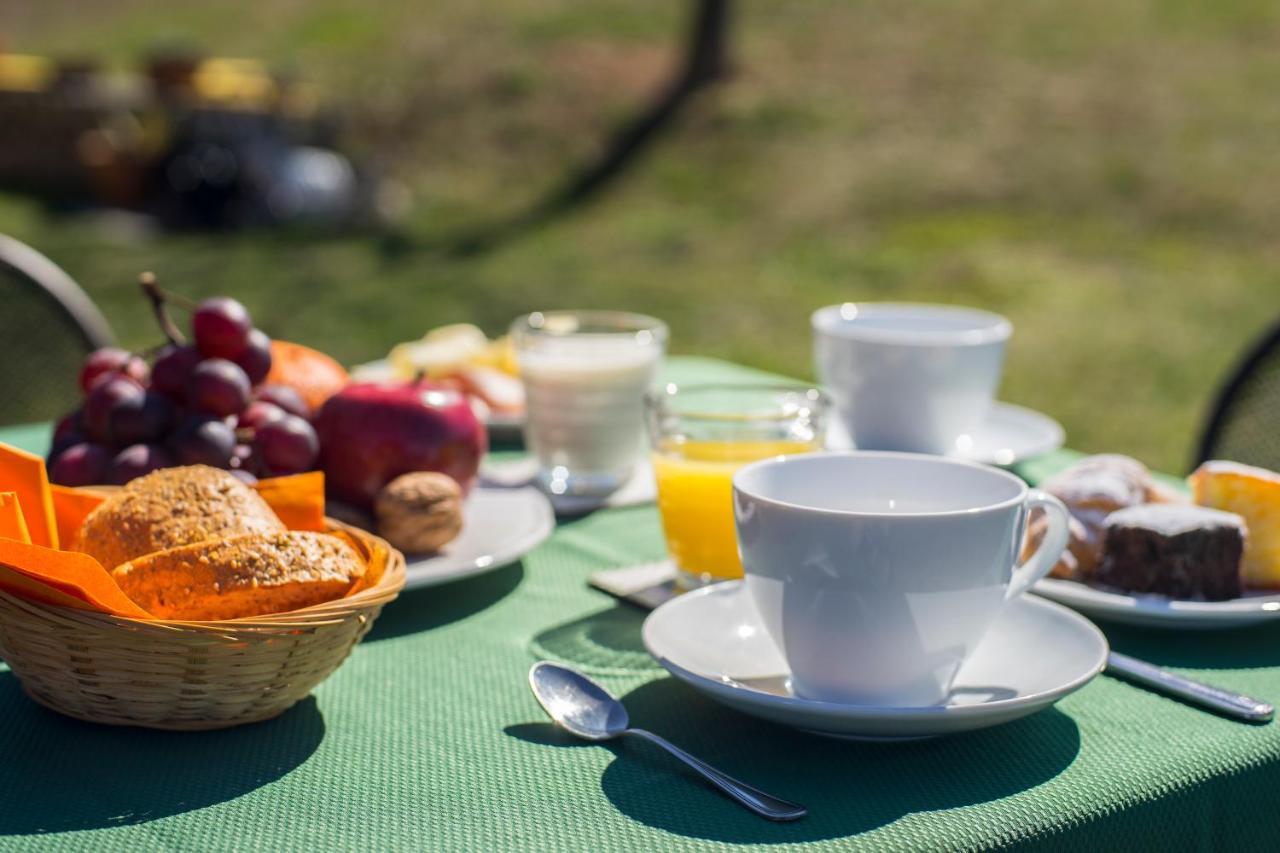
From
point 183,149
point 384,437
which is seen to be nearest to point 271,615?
point 384,437

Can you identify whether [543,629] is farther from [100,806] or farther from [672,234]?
[672,234]

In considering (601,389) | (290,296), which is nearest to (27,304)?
(601,389)

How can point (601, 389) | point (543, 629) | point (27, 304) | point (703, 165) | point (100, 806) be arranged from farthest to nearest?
point (703, 165) → point (27, 304) → point (601, 389) → point (543, 629) → point (100, 806)

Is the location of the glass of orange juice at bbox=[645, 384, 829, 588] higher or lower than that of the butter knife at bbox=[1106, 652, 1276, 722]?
higher

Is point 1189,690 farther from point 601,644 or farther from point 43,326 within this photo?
point 43,326

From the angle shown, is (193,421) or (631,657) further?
(193,421)

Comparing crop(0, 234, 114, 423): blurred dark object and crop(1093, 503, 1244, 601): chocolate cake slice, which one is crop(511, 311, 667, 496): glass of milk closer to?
crop(1093, 503, 1244, 601): chocolate cake slice

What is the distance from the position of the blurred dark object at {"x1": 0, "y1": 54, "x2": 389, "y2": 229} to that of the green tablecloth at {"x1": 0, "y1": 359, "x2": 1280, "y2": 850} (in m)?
7.35

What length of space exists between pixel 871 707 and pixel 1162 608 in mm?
332

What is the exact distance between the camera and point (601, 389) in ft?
4.86

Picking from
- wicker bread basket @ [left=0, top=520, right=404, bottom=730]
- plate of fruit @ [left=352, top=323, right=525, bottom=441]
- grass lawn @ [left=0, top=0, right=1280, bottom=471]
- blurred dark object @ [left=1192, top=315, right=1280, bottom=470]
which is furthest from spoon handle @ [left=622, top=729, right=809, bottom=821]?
grass lawn @ [left=0, top=0, right=1280, bottom=471]

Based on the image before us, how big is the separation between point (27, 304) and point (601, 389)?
1.32 meters

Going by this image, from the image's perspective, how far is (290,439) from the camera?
116 centimetres

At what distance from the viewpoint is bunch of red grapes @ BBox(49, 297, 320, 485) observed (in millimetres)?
1118
